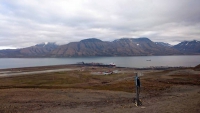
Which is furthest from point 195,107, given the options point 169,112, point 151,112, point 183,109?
point 151,112

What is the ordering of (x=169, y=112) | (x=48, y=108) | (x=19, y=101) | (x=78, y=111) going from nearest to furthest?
(x=169, y=112) < (x=78, y=111) < (x=48, y=108) < (x=19, y=101)

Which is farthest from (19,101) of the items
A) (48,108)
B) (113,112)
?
(113,112)

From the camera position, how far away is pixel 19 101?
25.2 m

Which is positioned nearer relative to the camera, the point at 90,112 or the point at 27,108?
the point at 90,112

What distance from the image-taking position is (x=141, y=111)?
17.4 m

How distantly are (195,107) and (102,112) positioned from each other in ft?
30.1

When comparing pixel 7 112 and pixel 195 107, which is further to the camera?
pixel 7 112

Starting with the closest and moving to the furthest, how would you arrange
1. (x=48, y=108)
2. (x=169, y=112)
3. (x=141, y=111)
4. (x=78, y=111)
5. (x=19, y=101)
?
1. (x=169, y=112)
2. (x=141, y=111)
3. (x=78, y=111)
4. (x=48, y=108)
5. (x=19, y=101)

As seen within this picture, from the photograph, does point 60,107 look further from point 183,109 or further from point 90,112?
point 183,109

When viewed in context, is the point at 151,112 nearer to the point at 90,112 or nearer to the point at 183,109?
the point at 183,109

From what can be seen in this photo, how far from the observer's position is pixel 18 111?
19844 millimetres

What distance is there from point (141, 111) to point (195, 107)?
5361 millimetres

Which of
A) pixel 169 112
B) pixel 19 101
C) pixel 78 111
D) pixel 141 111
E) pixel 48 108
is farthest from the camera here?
pixel 19 101

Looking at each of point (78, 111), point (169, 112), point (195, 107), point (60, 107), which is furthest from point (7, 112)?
point (195, 107)
